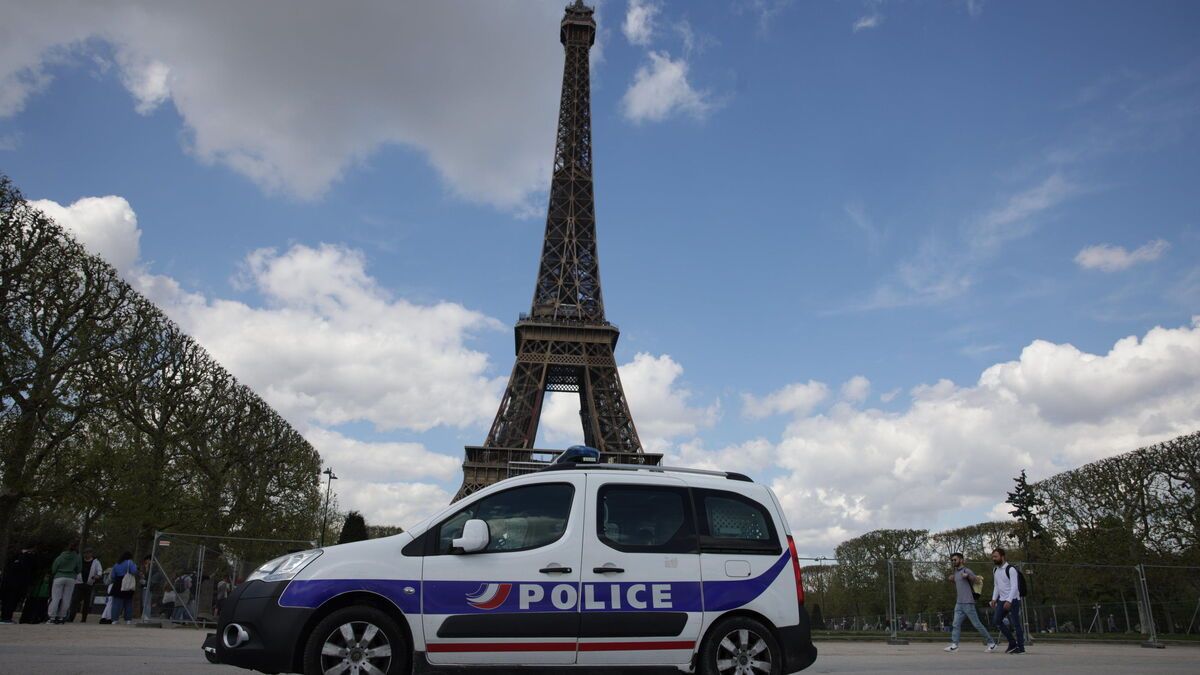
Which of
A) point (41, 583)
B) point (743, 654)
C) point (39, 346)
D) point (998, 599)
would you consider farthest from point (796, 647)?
point (39, 346)

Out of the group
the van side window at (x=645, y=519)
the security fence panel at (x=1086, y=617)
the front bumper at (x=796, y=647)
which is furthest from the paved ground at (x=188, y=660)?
the security fence panel at (x=1086, y=617)

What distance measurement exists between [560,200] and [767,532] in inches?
2151

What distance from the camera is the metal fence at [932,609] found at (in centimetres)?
1584

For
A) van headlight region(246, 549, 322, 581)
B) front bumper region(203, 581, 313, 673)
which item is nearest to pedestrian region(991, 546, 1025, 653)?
van headlight region(246, 549, 322, 581)

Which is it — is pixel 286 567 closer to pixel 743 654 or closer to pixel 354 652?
pixel 354 652

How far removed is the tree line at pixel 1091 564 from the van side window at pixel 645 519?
10.0 m

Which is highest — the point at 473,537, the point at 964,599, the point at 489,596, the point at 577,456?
the point at 577,456

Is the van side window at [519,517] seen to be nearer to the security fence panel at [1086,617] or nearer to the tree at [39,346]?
the security fence panel at [1086,617]

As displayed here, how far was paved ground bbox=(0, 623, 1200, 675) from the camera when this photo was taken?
6.93 m

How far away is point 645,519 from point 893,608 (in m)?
11.3

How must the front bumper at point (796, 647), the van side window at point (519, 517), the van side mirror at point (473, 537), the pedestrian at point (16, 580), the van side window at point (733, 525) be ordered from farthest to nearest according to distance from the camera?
the pedestrian at point (16, 580)
the van side window at point (733, 525)
the front bumper at point (796, 647)
the van side window at point (519, 517)
the van side mirror at point (473, 537)

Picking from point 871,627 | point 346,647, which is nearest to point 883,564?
point 871,627

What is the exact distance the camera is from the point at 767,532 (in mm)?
6434

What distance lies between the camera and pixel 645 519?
20.2 ft
